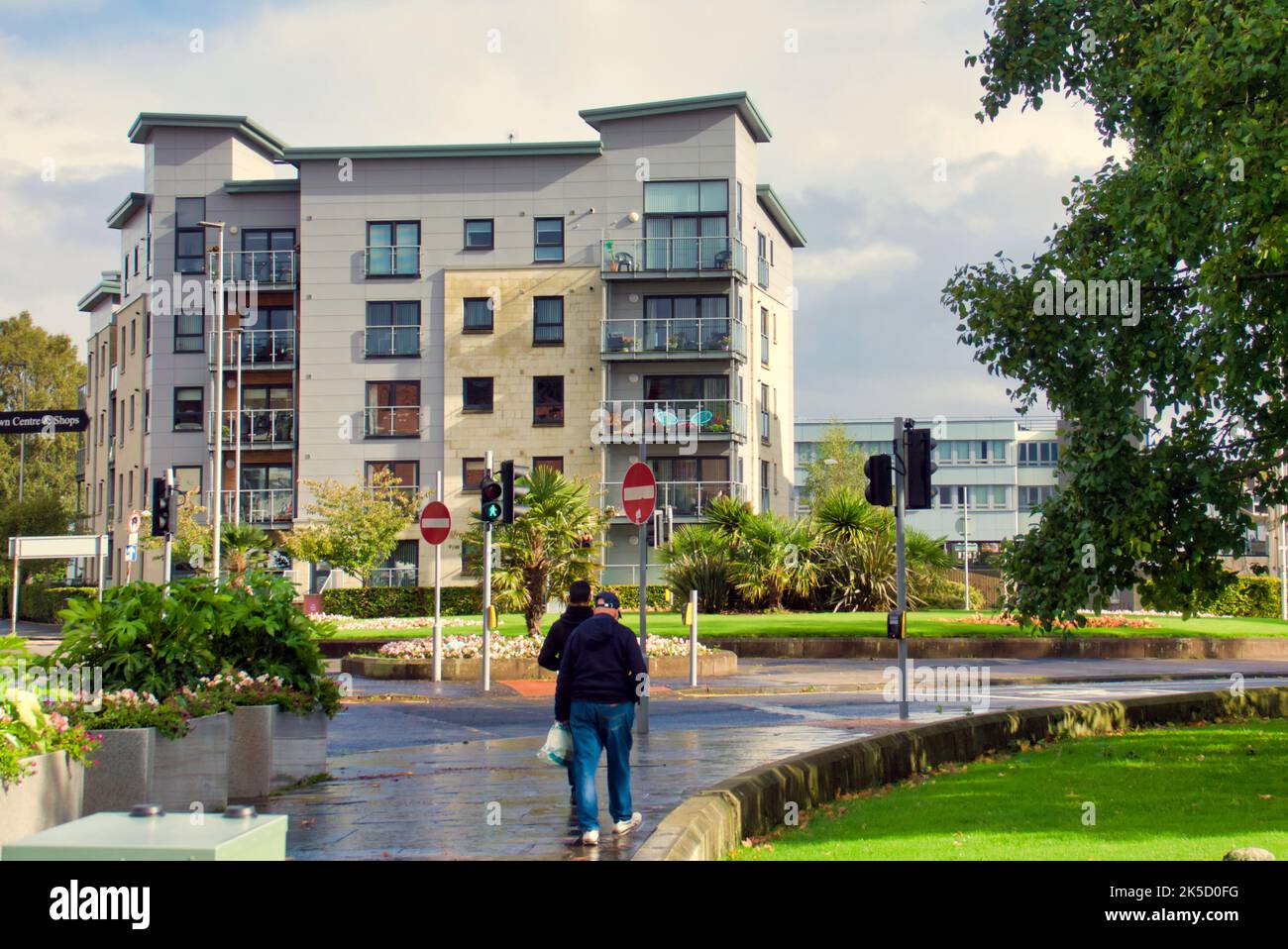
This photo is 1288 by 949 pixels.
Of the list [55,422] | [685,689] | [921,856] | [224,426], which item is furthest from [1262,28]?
[224,426]

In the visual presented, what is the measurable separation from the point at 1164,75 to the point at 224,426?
45.5m

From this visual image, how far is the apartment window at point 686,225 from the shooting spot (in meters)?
50.5

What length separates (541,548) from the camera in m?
26.6

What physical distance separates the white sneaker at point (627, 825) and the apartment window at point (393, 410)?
43050 mm

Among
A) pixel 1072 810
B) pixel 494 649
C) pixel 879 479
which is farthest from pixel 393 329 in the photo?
pixel 1072 810

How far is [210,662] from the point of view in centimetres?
1160

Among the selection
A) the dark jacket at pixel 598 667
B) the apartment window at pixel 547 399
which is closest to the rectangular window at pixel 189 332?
the apartment window at pixel 547 399

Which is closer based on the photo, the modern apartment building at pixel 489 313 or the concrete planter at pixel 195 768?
the concrete planter at pixel 195 768

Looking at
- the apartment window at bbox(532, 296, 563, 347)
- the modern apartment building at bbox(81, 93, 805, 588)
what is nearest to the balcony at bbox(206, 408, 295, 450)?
the modern apartment building at bbox(81, 93, 805, 588)

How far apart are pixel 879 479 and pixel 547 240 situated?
36.0 metres

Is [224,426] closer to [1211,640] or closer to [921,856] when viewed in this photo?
[1211,640]

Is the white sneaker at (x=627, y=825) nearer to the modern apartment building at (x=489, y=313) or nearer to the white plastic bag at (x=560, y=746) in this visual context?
the white plastic bag at (x=560, y=746)

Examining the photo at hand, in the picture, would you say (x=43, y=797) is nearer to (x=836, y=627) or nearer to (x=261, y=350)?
(x=836, y=627)

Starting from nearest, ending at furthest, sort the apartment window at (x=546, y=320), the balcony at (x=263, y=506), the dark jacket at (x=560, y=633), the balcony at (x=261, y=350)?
the dark jacket at (x=560, y=633) → the apartment window at (x=546, y=320) → the balcony at (x=263, y=506) → the balcony at (x=261, y=350)
